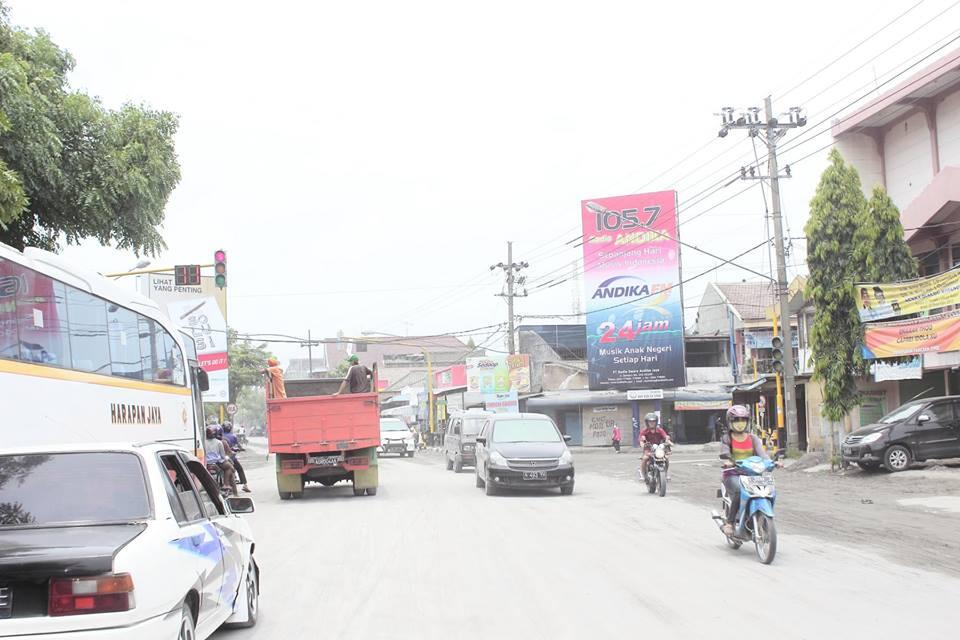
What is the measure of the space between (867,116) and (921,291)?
707cm

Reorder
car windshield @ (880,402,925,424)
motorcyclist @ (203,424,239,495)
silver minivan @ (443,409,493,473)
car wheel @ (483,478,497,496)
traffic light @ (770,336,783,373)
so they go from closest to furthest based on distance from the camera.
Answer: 1. motorcyclist @ (203,424,239,495)
2. car wheel @ (483,478,497,496)
3. car windshield @ (880,402,925,424)
4. traffic light @ (770,336,783,373)
5. silver minivan @ (443,409,493,473)

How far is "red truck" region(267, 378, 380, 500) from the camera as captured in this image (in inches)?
743

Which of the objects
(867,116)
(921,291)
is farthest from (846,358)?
(867,116)

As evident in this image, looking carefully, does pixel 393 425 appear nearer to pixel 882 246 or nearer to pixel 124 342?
pixel 882 246

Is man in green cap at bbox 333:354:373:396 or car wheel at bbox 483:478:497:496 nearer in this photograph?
car wheel at bbox 483:478:497:496

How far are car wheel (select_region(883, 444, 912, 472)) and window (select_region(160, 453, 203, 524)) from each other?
60.6 feet

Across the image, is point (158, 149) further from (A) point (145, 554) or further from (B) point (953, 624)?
(B) point (953, 624)

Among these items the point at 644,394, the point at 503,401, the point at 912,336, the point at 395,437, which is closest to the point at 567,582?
the point at 912,336

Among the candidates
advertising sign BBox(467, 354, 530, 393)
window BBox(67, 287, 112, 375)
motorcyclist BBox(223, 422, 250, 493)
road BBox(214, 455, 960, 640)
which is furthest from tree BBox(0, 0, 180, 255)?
advertising sign BBox(467, 354, 530, 393)

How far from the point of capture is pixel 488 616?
7.46 meters

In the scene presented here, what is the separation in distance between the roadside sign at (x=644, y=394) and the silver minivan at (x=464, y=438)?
67.0 feet

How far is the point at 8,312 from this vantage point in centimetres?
950

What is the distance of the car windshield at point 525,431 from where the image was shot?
66.1 feet

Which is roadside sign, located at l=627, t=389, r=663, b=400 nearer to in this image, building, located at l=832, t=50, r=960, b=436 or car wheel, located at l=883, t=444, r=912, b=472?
building, located at l=832, t=50, r=960, b=436
